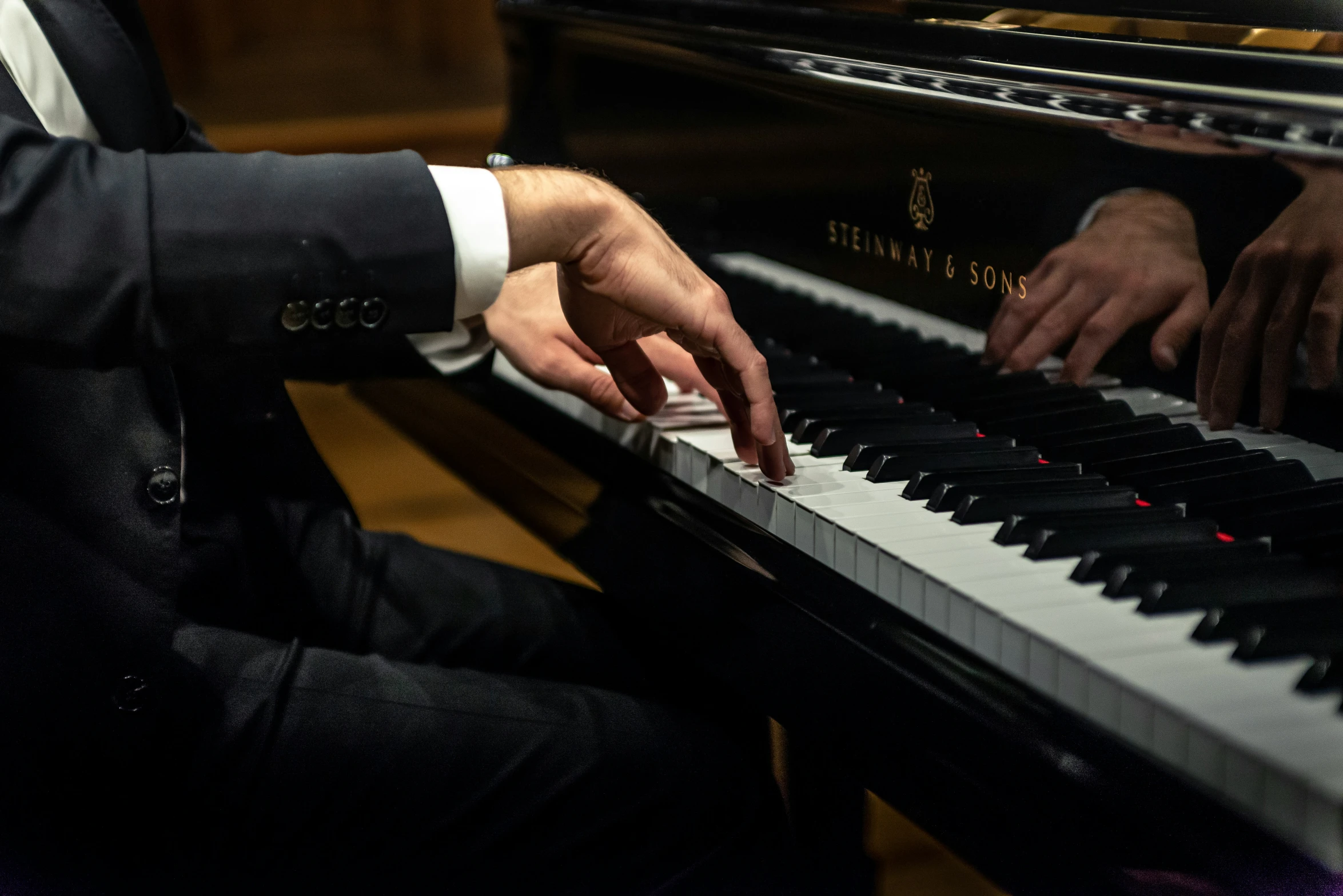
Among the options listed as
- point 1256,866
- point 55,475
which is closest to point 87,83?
point 55,475

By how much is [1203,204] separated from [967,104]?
0.23 metres

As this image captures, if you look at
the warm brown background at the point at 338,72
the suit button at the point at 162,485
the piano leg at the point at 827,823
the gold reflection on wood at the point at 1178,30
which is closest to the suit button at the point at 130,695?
the suit button at the point at 162,485

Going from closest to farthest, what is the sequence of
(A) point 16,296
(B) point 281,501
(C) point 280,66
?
1. (A) point 16,296
2. (B) point 281,501
3. (C) point 280,66

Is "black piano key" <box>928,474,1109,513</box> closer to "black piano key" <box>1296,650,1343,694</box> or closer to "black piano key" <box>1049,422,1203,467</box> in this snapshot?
"black piano key" <box>1049,422,1203,467</box>

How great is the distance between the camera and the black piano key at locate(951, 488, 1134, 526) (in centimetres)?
83

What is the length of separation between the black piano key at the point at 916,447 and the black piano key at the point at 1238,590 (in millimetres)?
239

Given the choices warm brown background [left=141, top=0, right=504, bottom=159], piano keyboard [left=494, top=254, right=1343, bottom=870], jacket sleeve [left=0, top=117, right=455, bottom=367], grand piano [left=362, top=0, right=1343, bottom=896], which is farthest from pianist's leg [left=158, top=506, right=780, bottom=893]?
warm brown background [left=141, top=0, right=504, bottom=159]

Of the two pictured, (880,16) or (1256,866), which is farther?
(880,16)

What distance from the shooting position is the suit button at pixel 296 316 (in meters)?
0.74

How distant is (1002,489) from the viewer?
866mm

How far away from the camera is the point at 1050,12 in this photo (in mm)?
1066

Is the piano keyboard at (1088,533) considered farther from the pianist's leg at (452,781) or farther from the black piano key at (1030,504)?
the pianist's leg at (452,781)

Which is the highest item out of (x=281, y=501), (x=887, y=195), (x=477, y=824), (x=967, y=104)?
(x=967, y=104)

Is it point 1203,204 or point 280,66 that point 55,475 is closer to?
point 1203,204
